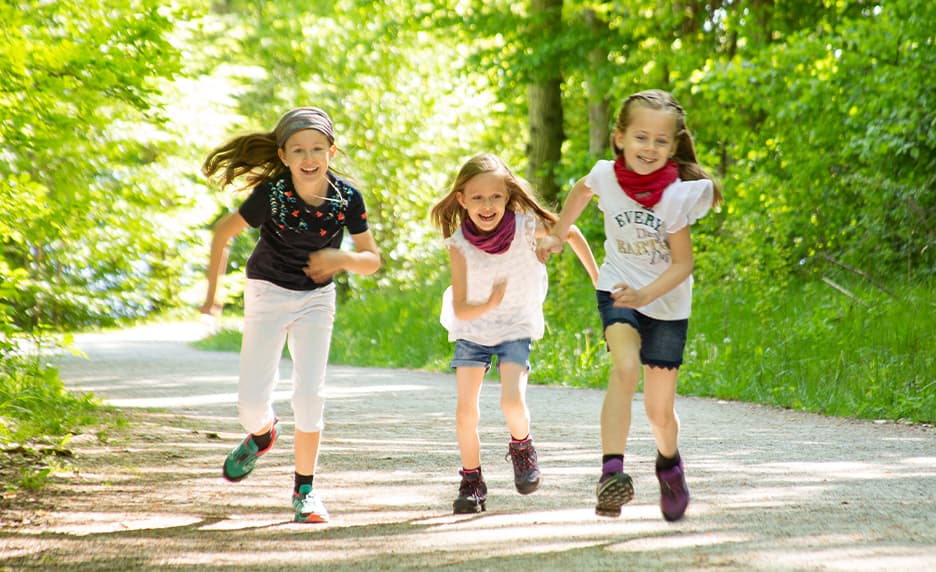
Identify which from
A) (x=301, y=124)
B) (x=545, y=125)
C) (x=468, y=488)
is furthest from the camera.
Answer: (x=545, y=125)

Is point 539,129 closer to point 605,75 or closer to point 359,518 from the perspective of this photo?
point 605,75

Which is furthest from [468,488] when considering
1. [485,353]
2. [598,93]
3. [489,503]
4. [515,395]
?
[598,93]

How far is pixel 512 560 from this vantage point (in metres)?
4.22

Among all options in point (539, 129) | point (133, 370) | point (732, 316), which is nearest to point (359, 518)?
point (732, 316)

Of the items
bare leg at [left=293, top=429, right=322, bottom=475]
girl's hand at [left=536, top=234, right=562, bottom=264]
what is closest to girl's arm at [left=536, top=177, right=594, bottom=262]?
girl's hand at [left=536, top=234, right=562, bottom=264]

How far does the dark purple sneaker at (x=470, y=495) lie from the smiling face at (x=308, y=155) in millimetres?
1528

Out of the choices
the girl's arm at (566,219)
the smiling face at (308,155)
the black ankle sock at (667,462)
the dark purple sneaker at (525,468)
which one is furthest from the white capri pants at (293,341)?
the black ankle sock at (667,462)

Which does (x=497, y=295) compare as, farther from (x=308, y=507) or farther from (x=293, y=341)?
(x=308, y=507)

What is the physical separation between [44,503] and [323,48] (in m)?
28.9

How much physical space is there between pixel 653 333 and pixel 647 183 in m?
0.65

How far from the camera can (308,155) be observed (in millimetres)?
5348

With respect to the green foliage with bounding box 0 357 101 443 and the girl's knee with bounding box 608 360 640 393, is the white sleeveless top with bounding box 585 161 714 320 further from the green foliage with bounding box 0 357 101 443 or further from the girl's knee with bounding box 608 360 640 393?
the green foliage with bounding box 0 357 101 443

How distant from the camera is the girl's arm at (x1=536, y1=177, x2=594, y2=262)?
526 centimetres

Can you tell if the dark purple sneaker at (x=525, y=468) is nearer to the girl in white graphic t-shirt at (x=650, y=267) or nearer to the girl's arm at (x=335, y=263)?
the girl in white graphic t-shirt at (x=650, y=267)
